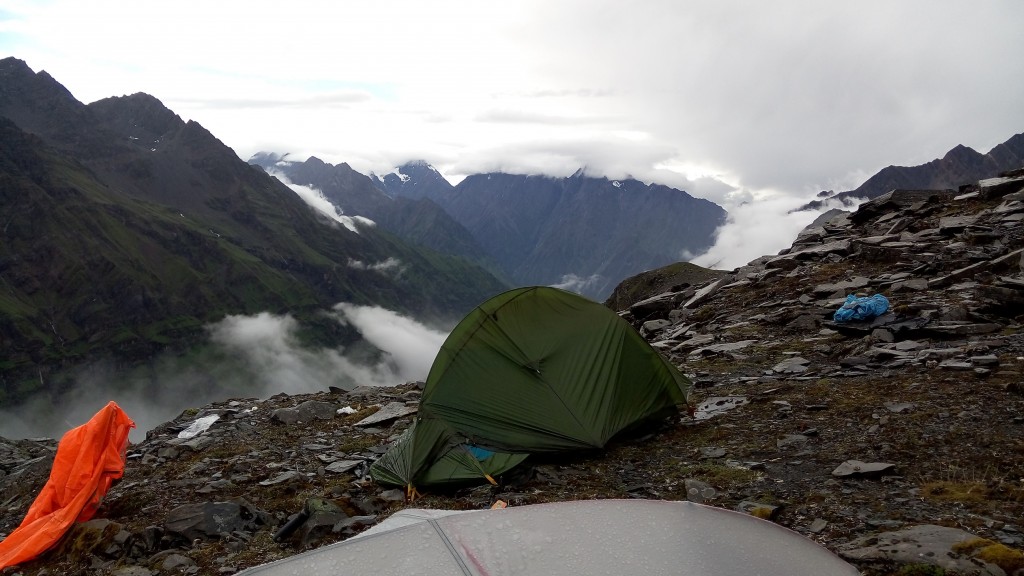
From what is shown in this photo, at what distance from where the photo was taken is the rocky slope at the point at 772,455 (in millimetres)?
7422

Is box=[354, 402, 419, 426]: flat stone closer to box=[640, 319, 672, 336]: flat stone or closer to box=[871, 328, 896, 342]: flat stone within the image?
box=[871, 328, 896, 342]: flat stone

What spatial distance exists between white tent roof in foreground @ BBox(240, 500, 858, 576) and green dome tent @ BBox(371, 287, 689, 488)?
15.8 ft

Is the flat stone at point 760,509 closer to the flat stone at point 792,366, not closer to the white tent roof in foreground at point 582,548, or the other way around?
the white tent roof in foreground at point 582,548

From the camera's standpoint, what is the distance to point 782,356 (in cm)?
1591

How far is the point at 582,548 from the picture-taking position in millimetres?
5086

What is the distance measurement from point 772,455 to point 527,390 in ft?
13.4

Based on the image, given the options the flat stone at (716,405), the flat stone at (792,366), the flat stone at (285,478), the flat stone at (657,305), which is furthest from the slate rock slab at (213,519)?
the flat stone at (657,305)

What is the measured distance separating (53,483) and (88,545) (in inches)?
65.9

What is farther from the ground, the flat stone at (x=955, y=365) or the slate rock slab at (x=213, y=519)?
the flat stone at (x=955, y=365)

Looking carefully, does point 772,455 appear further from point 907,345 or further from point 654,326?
point 654,326

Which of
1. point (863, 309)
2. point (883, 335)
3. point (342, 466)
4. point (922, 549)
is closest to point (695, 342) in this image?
point (863, 309)

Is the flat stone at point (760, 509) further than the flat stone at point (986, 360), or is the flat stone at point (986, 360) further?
the flat stone at point (986, 360)

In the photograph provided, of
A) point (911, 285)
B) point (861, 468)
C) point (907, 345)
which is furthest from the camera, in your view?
point (911, 285)

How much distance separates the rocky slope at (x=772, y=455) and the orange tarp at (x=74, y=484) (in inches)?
11.2
